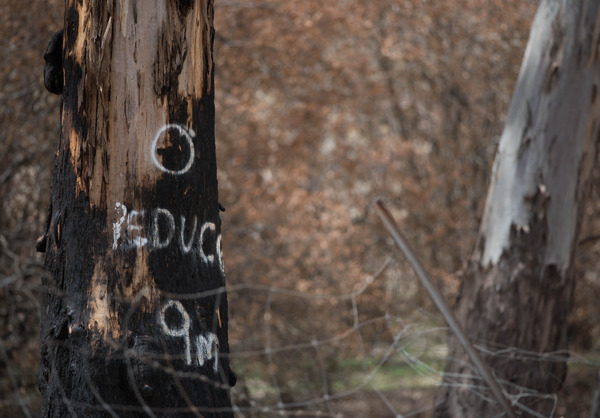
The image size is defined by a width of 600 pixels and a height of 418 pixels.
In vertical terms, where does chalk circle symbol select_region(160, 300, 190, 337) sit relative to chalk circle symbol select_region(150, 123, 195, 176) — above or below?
below

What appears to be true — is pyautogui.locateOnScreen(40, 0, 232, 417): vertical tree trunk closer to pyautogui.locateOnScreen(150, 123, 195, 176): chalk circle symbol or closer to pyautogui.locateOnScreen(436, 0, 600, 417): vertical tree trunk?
pyautogui.locateOnScreen(150, 123, 195, 176): chalk circle symbol

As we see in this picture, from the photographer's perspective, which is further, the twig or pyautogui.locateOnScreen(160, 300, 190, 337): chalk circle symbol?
the twig

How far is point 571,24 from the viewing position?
3.85 metres

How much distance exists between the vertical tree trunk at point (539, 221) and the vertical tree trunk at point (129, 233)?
6.40 feet

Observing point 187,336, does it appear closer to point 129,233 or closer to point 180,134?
point 129,233

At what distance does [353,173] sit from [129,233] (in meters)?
5.40

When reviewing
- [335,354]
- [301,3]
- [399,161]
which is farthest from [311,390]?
[301,3]

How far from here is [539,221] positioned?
3.76 metres

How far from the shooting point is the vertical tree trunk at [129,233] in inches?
88.7

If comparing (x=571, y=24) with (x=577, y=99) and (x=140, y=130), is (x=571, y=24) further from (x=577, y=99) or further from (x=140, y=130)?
(x=140, y=130)

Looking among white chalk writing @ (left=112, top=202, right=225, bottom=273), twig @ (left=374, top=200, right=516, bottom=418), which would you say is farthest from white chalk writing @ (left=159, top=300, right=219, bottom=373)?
twig @ (left=374, top=200, right=516, bottom=418)

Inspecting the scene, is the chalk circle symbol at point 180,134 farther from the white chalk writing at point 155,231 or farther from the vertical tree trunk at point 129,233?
the white chalk writing at point 155,231

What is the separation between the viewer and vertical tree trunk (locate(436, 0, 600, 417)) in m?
3.73

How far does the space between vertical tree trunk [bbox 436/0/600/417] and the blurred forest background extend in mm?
2386
